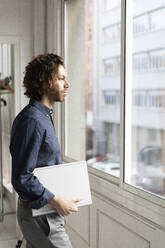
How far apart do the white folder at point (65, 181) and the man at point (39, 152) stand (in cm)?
5

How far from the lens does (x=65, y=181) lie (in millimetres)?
1874

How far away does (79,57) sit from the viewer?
11.2 ft

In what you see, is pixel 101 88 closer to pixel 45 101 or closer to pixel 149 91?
pixel 149 91

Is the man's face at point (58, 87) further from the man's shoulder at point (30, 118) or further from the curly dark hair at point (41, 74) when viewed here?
the man's shoulder at point (30, 118)

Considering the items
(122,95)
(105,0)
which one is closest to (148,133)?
(105,0)

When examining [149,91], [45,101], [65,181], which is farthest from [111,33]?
[65,181]

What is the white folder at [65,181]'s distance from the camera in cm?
179

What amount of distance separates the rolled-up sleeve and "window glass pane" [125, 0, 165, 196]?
12.6 ft

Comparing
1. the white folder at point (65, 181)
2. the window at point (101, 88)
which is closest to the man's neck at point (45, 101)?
the white folder at point (65, 181)

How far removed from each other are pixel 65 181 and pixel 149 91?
17.8 feet

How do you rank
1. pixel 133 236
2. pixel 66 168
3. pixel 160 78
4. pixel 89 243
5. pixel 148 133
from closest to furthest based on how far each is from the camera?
pixel 66 168
pixel 133 236
pixel 89 243
pixel 160 78
pixel 148 133

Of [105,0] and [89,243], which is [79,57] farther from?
[105,0]

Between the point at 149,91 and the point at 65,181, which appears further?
the point at 149,91

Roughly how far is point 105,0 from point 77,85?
13.5ft
